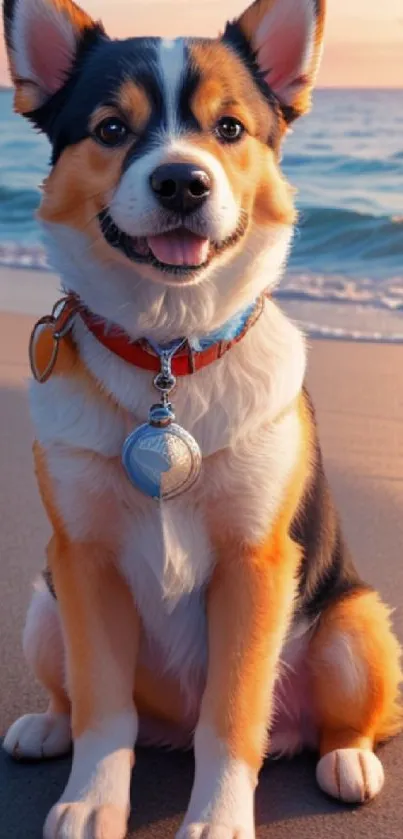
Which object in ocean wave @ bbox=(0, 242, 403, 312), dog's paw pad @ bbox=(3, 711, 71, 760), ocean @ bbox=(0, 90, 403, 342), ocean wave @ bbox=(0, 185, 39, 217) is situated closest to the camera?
dog's paw pad @ bbox=(3, 711, 71, 760)

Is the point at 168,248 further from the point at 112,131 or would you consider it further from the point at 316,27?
the point at 316,27

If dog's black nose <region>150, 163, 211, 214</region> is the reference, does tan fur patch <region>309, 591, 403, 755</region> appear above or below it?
below

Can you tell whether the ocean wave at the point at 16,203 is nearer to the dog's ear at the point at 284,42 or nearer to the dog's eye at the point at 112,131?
the dog's ear at the point at 284,42

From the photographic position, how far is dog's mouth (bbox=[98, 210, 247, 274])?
197 centimetres

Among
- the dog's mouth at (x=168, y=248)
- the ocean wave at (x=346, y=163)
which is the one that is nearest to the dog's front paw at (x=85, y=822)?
the dog's mouth at (x=168, y=248)

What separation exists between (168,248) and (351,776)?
42.7 inches

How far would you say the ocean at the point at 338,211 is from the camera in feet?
19.9

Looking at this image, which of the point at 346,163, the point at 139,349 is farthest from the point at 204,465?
the point at 346,163

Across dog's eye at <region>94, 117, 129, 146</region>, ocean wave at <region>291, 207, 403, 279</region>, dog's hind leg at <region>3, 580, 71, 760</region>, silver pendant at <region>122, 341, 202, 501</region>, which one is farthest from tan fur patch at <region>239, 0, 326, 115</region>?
ocean wave at <region>291, 207, 403, 279</region>

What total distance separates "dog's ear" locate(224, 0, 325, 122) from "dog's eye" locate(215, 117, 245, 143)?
196mm

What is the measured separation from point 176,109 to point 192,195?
0.71ft

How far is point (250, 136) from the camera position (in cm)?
208

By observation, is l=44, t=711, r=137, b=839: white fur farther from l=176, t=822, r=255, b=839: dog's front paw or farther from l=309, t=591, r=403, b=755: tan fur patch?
l=309, t=591, r=403, b=755: tan fur patch

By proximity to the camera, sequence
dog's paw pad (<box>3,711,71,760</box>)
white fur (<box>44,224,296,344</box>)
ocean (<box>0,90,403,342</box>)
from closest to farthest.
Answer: white fur (<box>44,224,296,344</box>) → dog's paw pad (<box>3,711,71,760</box>) → ocean (<box>0,90,403,342</box>)
